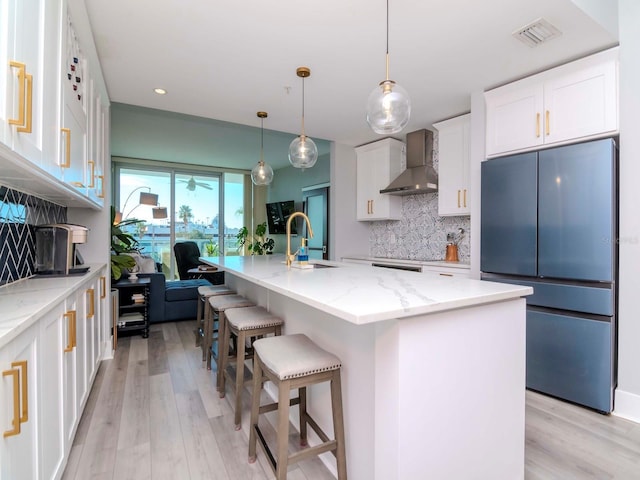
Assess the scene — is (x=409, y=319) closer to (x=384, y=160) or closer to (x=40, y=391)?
(x=40, y=391)

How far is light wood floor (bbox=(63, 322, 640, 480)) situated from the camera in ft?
5.49

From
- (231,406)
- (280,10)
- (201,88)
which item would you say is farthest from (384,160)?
(231,406)

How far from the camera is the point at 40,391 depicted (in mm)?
1234

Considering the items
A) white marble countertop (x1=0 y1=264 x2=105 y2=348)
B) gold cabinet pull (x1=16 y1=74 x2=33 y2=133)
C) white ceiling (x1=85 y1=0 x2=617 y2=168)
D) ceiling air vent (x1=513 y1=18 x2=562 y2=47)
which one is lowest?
white marble countertop (x1=0 y1=264 x2=105 y2=348)

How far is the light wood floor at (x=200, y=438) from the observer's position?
167 cm

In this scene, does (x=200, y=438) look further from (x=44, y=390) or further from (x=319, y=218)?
(x=319, y=218)

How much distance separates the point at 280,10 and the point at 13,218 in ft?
6.56

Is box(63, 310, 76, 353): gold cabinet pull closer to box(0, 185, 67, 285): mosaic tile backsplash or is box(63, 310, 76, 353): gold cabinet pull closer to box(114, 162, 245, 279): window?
box(0, 185, 67, 285): mosaic tile backsplash

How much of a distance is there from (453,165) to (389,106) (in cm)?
213

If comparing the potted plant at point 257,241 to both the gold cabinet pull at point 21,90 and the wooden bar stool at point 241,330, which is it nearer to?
the wooden bar stool at point 241,330

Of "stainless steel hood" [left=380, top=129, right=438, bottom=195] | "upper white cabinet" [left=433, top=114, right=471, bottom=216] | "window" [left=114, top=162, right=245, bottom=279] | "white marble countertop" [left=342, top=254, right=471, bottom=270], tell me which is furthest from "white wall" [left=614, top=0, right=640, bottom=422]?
"window" [left=114, top=162, right=245, bottom=279]

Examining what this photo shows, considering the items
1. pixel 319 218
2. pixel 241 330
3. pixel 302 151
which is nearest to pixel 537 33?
pixel 302 151

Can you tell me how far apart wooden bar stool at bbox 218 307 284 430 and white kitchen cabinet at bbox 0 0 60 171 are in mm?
1305

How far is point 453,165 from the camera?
3654 mm
